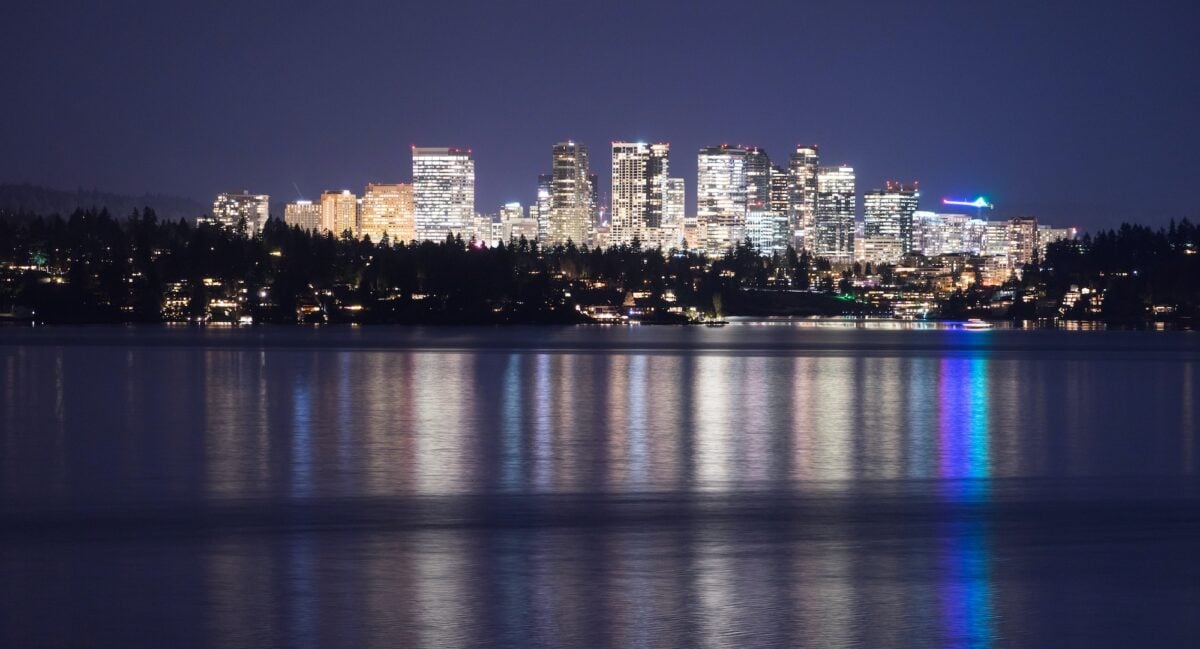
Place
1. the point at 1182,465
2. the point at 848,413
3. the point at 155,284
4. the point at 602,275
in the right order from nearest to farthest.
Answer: the point at 1182,465, the point at 848,413, the point at 155,284, the point at 602,275

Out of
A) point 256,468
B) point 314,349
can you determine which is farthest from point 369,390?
point 314,349

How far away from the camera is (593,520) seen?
16.0 meters

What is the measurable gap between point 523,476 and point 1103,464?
10.1 metres

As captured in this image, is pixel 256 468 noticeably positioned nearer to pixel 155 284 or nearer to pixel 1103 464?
pixel 1103 464

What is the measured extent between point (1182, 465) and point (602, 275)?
163 m

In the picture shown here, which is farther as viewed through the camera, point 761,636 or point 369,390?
point 369,390

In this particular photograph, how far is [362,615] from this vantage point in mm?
10812

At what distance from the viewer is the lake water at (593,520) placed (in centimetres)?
1074

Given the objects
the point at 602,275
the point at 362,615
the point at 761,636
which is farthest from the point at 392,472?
the point at 602,275

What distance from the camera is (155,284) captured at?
139m

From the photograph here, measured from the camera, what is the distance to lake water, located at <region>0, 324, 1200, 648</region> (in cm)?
1074

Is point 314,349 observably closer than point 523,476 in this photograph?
No

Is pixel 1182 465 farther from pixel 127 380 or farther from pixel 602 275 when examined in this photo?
pixel 602 275

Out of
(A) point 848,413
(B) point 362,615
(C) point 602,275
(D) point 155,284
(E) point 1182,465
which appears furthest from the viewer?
(C) point 602,275
